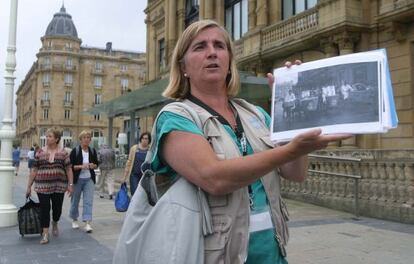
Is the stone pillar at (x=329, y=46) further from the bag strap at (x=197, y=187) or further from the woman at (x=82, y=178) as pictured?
the bag strap at (x=197, y=187)

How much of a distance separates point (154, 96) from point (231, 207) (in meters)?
16.3

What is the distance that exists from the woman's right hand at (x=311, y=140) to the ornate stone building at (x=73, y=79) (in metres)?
89.3

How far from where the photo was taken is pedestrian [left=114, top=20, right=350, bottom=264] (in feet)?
5.50

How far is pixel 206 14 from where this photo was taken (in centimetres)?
2739

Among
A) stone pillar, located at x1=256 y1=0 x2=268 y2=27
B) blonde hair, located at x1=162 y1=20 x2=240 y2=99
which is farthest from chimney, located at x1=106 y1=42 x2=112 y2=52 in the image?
blonde hair, located at x1=162 y1=20 x2=240 y2=99

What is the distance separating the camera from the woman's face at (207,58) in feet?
6.50

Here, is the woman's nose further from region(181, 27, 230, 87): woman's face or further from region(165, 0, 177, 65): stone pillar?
region(165, 0, 177, 65): stone pillar

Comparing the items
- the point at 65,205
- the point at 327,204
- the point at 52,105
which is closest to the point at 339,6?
the point at 327,204

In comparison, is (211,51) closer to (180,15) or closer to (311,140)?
(311,140)

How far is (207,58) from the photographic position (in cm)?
198

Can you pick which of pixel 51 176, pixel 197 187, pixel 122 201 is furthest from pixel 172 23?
pixel 197 187

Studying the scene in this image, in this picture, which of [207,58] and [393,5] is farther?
[393,5]

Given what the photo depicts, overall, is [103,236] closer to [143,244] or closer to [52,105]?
[143,244]

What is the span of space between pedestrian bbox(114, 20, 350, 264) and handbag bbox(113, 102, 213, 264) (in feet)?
0.05
